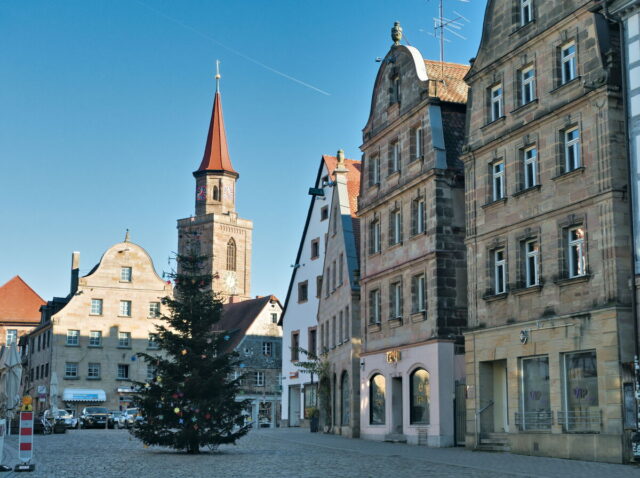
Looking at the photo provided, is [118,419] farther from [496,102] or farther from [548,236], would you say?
[548,236]

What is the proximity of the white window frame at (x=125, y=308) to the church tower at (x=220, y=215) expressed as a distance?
50.0 meters

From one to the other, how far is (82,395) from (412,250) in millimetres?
46577

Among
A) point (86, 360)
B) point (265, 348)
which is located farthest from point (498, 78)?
point (86, 360)

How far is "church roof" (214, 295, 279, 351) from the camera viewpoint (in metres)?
72.7

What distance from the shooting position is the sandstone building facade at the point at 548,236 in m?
23.9

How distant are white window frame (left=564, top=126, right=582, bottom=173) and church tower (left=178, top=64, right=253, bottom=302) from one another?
104673mm

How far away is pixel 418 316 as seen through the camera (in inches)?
1335

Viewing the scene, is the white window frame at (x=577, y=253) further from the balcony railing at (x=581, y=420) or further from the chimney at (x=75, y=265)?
the chimney at (x=75, y=265)

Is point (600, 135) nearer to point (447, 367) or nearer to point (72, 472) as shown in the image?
point (447, 367)

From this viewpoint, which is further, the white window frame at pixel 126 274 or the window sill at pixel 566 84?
the white window frame at pixel 126 274

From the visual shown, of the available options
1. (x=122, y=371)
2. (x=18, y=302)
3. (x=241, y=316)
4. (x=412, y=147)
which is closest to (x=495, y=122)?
(x=412, y=147)

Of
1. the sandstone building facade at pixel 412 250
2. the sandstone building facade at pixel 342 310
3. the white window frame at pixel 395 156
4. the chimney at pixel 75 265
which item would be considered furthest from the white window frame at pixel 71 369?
the white window frame at pixel 395 156

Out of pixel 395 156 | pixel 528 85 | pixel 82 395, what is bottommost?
pixel 82 395

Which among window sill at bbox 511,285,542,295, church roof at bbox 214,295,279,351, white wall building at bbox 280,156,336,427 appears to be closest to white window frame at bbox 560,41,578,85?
window sill at bbox 511,285,542,295
